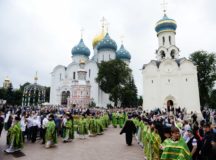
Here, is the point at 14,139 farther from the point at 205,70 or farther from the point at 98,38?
the point at 98,38

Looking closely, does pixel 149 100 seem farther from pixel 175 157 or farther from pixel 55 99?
pixel 175 157

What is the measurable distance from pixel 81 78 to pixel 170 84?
1818cm

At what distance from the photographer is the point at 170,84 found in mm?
30328

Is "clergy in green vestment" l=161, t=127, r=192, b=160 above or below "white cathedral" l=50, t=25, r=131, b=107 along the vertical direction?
below

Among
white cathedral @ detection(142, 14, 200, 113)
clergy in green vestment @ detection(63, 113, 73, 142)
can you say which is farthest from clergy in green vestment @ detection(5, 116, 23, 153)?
white cathedral @ detection(142, 14, 200, 113)

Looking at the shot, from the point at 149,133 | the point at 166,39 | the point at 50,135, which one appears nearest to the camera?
the point at 149,133

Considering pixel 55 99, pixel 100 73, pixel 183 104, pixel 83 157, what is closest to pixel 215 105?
pixel 183 104

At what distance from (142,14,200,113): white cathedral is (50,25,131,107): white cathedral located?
12.7 meters

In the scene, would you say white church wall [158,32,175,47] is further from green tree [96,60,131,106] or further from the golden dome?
the golden dome

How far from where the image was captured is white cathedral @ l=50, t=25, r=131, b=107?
1496 inches

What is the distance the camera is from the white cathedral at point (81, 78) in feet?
125

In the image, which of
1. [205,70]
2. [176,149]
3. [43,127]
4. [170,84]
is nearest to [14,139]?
[43,127]

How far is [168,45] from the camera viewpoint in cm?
3444

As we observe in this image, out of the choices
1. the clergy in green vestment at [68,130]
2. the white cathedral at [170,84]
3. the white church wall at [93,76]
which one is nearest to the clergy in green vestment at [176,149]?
the clergy in green vestment at [68,130]
